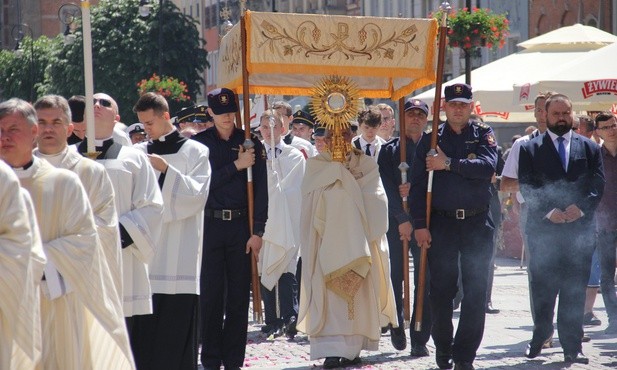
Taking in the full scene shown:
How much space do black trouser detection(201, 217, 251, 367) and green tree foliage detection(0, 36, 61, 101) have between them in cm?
5809

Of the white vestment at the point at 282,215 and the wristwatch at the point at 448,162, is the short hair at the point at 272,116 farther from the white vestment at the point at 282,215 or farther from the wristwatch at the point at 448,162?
the wristwatch at the point at 448,162

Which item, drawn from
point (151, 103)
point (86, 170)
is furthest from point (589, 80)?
point (86, 170)

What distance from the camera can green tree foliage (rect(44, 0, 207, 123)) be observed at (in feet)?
194

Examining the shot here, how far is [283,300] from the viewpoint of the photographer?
46.7ft

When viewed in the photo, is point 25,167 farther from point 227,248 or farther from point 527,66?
point 527,66

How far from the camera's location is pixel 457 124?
1130 cm

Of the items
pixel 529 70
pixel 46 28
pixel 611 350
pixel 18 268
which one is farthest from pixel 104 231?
pixel 46 28

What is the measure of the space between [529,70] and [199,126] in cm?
715

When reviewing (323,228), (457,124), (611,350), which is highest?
(457,124)

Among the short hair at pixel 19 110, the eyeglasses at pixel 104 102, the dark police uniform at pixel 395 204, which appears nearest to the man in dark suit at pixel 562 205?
the dark police uniform at pixel 395 204

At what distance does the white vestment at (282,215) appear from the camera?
566 inches

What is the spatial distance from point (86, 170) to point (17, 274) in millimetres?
1432

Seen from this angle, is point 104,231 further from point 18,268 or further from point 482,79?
point 482,79

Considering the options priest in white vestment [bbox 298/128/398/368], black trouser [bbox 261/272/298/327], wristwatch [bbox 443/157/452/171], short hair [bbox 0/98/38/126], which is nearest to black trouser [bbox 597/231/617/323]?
priest in white vestment [bbox 298/128/398/368]
